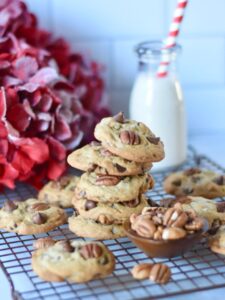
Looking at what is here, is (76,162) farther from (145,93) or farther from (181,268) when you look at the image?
(145,93)

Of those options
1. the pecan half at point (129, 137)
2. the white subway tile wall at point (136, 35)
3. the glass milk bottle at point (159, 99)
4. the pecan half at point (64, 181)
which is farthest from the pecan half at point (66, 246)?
the white subway tile wall at point (136, 35)

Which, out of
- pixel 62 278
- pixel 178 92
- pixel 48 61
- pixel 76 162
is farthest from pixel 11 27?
pixel 62 278

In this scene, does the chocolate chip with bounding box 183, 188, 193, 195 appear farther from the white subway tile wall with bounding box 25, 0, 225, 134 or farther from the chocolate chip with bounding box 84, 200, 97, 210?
the white subway tile wall with bounding box 25, 0, 225, 134

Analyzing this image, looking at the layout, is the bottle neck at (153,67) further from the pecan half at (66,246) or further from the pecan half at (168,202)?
the pecan half at (66,246)

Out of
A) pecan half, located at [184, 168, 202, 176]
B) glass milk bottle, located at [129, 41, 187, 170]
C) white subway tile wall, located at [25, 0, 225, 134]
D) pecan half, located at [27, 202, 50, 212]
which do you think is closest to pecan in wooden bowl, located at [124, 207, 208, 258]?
pecan half, located at [27, 202, 50, 212]

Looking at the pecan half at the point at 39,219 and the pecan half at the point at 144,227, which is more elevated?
the pecan half at the point at 144,227

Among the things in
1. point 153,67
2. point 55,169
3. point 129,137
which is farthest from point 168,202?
point 153,67
